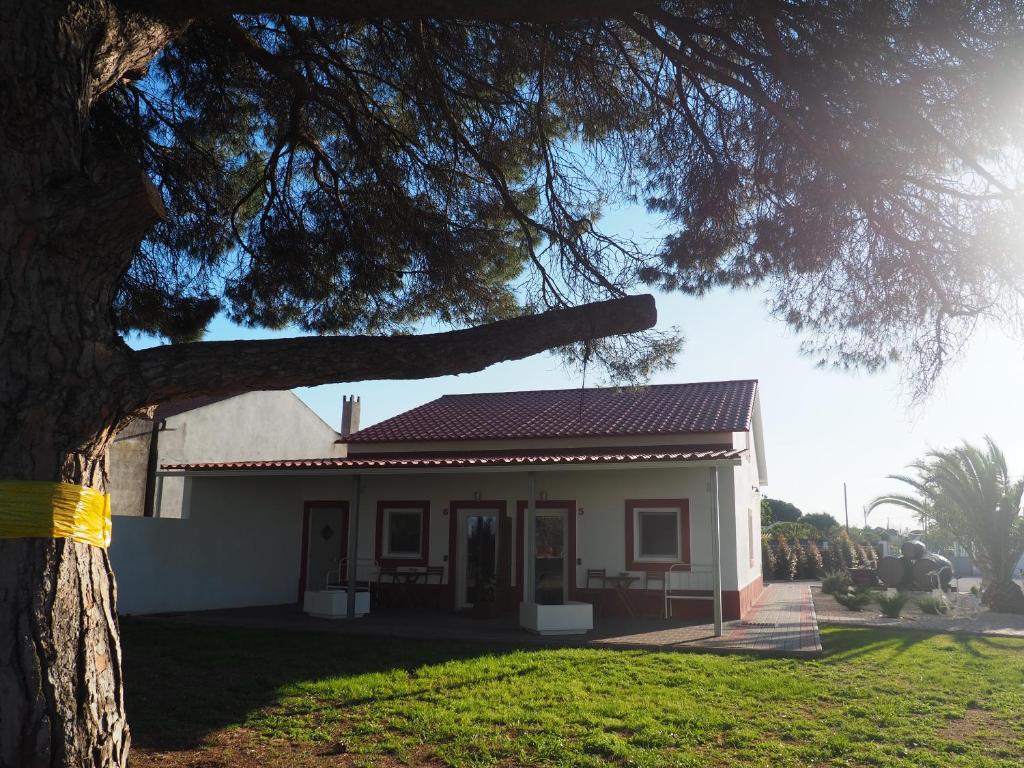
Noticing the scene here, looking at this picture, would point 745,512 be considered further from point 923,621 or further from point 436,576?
point 436,576

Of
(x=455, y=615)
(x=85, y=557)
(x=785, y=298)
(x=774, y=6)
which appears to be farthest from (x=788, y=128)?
(x=455, y=615)

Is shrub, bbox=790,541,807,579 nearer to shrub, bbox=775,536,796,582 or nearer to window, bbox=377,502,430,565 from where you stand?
shrub, bbox=775,536,796,582

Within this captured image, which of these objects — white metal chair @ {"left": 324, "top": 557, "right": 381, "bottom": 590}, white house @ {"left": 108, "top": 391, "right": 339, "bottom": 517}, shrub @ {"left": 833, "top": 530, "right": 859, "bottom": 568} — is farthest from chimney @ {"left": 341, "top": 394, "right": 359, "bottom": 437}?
shrub @ {"left": 833, "top": 530, "right": 859, "bottom": 568}

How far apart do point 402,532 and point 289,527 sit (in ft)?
8.95

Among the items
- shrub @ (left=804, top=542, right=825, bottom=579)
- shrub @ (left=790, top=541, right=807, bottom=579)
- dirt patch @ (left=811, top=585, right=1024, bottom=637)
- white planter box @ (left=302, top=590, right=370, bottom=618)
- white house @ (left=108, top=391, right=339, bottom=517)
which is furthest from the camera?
shrub @ (left=804, top=542, right=825, bottom=579)

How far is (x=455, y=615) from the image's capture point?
15555mm

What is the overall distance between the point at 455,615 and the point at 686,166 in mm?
10806

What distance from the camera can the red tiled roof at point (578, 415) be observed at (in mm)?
17750

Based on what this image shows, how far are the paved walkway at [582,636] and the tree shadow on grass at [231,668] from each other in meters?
0.72

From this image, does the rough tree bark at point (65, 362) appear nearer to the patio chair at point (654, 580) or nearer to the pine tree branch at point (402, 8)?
the pine tree branch at point (402, 8)

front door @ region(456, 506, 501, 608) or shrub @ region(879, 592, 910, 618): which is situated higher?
front door @ region(456, 506, 501, 608)

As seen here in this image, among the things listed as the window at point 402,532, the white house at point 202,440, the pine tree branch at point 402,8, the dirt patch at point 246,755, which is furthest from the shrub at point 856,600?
the pine tree branch at point 402,8

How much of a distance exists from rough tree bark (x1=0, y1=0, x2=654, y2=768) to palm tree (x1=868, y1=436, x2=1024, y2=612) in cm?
1920

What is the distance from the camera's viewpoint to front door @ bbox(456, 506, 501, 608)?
1672 cm
